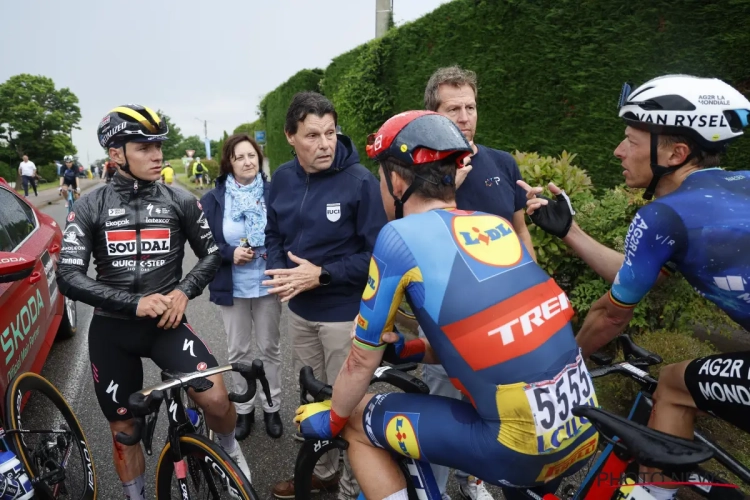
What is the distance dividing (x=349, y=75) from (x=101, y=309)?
11.7m

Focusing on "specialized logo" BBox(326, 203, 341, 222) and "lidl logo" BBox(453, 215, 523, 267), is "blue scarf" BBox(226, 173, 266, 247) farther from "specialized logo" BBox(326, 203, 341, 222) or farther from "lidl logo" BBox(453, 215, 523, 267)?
"lidl logo" BBox(453, 215, 523, 267)

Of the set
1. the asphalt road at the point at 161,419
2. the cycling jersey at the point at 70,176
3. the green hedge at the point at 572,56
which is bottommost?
the asphalt road at the point at 161,419

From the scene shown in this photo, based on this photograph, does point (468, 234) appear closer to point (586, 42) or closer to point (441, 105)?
point (441, 105)

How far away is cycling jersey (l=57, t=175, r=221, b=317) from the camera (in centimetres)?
251

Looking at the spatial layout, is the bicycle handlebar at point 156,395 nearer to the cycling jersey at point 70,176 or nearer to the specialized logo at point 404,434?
the specialized logo at point 404,434

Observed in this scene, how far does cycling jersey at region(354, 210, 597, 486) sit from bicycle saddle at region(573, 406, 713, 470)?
0.11 m

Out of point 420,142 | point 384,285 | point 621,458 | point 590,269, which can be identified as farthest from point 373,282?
point 590,269

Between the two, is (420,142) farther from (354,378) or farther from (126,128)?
(126,128)

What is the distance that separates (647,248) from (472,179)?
1.11 m

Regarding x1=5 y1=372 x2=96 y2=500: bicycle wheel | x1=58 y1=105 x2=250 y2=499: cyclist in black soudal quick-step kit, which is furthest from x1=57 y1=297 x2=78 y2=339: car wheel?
x1=58 y1=105 x2=250 y2=499: cyclist in black soudal quick-step kit

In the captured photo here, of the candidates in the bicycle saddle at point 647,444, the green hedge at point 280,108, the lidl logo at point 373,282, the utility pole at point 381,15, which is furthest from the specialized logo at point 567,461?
the green hedge at point 280,108

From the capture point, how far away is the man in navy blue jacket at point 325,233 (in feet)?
A: 9.66

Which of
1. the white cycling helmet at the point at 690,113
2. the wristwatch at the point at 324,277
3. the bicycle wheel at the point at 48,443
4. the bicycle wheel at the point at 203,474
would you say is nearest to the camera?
the white cycling helmet at the point at 690,113

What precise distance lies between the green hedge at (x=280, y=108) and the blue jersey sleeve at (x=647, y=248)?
18.3m
